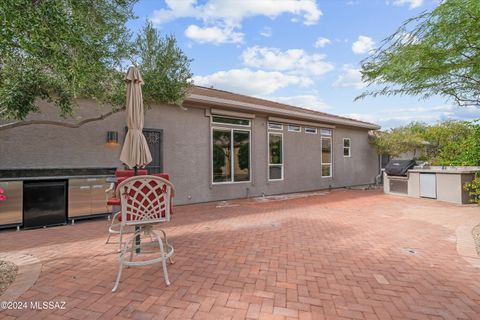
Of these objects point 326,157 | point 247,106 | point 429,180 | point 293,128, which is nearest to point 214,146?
point 247,106

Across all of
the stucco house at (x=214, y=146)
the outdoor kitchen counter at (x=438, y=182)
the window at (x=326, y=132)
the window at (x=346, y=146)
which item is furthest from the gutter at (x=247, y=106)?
the outdoor kitchen counter at (x=438, y=182)

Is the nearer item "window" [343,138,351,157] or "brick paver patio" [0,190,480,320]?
"brick paver patio" [0,190,480,320]

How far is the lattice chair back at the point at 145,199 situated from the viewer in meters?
2.93

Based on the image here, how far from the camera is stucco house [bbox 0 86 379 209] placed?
19.9 ft

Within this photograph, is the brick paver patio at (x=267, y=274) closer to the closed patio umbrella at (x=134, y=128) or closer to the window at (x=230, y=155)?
the closed patio umbrella at (x=134, y=128)

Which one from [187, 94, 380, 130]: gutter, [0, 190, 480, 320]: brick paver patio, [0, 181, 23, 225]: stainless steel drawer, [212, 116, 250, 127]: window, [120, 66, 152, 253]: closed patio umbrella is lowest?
[0, 190, 480, 320]: brick paver patio

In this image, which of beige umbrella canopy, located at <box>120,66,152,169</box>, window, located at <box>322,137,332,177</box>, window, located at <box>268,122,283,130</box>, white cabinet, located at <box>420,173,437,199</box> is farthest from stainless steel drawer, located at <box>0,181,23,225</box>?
white cabinet, located at <box>420,173,437,199</box>

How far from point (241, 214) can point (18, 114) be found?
16.8 feet

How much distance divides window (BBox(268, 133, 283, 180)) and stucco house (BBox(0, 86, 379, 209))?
0.04 metres

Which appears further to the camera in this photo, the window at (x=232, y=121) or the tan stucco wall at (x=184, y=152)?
the window at (x=232, y=121)

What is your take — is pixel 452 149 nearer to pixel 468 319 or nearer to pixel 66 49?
pixel 468 319

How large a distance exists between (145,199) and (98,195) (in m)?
3.70

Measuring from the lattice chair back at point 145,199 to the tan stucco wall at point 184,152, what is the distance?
4.42 meters

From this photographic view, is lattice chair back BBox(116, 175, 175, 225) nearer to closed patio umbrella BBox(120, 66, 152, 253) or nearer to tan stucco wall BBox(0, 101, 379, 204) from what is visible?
closed patio umbrella BBox(120, 66, 152, 253)
